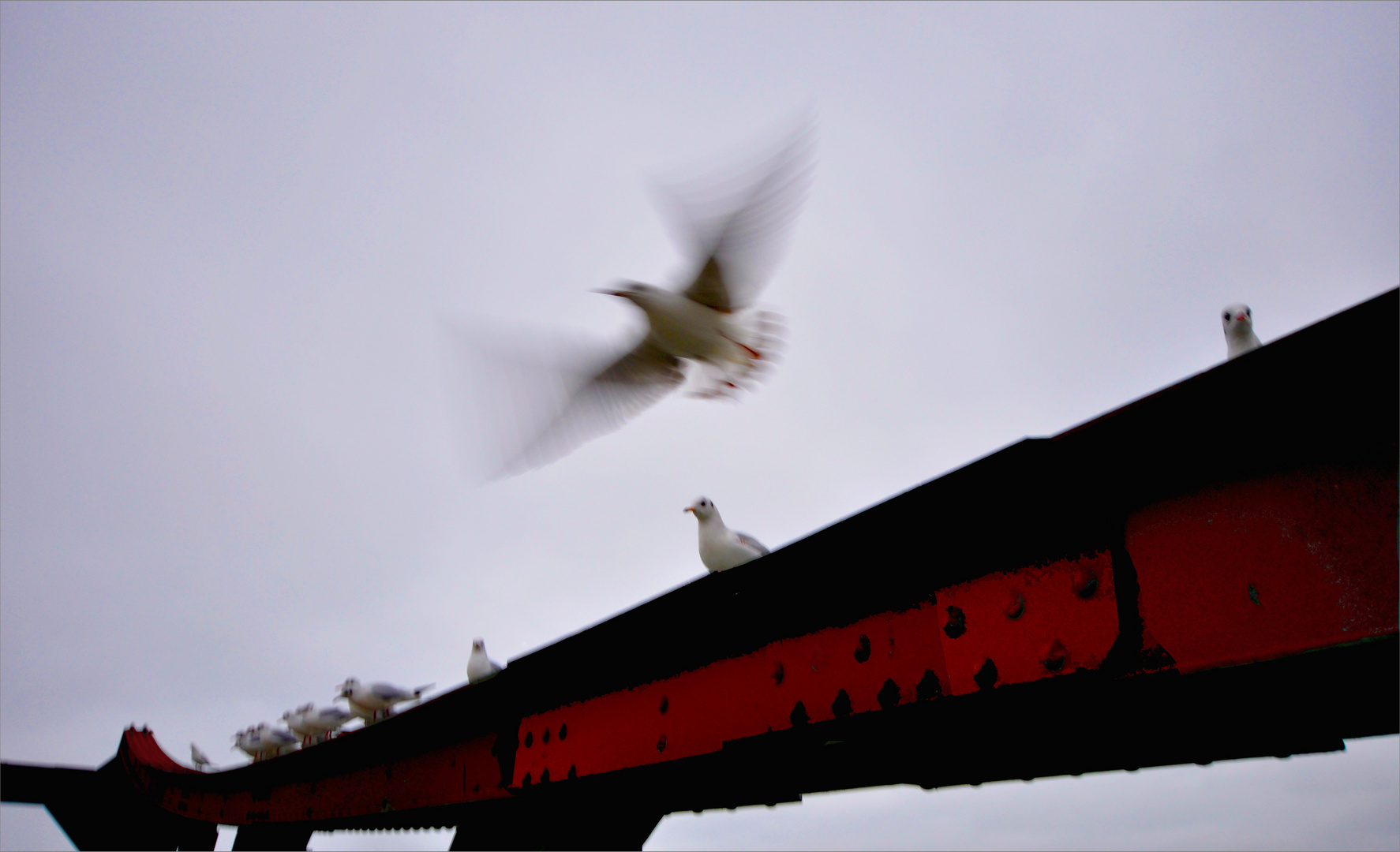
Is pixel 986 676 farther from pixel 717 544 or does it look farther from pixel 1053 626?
pixel 717 544

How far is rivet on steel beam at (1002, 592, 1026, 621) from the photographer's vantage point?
154 centimetres

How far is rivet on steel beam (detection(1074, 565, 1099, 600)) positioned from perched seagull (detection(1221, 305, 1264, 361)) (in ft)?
9.44

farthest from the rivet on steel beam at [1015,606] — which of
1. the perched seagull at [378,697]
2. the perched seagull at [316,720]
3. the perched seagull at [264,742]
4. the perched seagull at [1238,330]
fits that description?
the perched seagull at [264,742]

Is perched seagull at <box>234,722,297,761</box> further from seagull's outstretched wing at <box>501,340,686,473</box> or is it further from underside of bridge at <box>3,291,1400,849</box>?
underside of bridge at <box>3,291,1400,849</box>

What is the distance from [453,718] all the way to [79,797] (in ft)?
22.9

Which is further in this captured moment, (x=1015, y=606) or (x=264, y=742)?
(x=264, y=742)

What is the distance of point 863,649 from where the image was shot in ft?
6.14

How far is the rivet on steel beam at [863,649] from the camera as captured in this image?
1.86m

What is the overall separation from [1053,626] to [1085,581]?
0.11 meters

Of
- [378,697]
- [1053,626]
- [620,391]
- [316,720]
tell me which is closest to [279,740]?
[316,720]

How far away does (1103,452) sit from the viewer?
4.52ft

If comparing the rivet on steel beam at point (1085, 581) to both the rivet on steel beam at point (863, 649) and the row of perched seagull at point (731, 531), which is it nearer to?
the rivet on steel beam at point (863, 649)

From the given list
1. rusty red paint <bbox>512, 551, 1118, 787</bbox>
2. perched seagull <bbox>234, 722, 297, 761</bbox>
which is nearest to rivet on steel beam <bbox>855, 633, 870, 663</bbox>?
rusty red paint <bbox>512, 551, 1118, 787</bbox>

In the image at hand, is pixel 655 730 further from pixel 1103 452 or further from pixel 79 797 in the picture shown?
pixel 79 797
